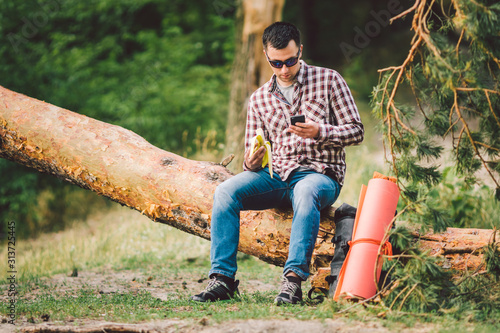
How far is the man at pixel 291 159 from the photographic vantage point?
324 cm

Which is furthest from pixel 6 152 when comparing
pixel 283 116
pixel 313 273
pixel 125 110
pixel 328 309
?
pixel 125 110

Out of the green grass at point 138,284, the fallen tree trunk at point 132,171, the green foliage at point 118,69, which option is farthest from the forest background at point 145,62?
the fallen tree trunk at point 132,171

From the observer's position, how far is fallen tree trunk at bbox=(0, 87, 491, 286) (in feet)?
12.3

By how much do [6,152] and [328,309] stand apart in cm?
341

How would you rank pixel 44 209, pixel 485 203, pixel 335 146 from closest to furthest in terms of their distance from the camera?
pixel 335 146
pixel 485 203
pixel 44 209

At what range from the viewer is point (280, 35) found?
11.2ft

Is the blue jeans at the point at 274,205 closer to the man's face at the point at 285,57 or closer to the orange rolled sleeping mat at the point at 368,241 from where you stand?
the orange rolled sleeping mat at the point at 368,241

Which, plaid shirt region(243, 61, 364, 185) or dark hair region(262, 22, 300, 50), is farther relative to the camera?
plaid shirt region(243, 61, 364, 185)

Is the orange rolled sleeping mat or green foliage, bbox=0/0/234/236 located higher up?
green foliage, bbox=0/0/234/236

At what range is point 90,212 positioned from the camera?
8555 millimetres

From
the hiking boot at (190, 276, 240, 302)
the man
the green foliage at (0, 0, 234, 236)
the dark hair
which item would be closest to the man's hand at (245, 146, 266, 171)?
the man

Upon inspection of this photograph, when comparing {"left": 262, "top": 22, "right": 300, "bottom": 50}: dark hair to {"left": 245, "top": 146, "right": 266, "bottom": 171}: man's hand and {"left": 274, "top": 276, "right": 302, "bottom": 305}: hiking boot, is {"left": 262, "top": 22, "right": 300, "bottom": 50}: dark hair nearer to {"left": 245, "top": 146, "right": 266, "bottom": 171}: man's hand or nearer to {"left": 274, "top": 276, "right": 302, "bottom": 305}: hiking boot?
{"left": 245, "top": 146, "right": 266, "bottom": 171}: man's hand

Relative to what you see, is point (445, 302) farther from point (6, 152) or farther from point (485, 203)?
point (6, 152)

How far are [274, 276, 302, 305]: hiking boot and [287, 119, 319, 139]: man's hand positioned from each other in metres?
0.95
